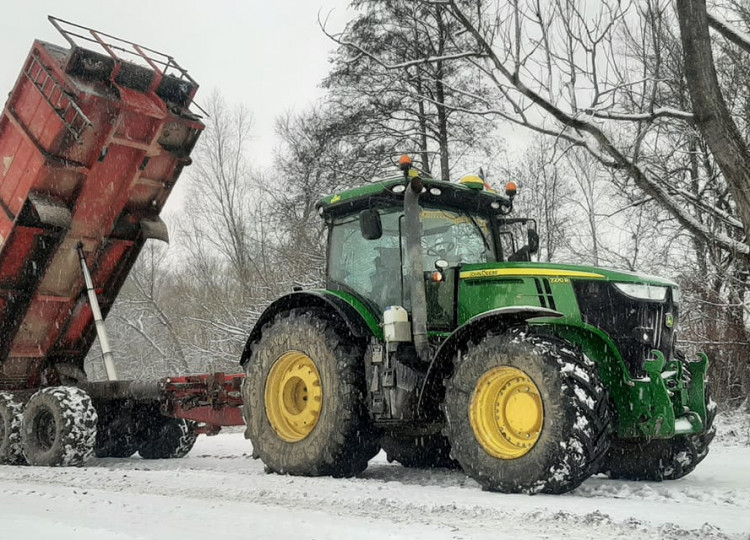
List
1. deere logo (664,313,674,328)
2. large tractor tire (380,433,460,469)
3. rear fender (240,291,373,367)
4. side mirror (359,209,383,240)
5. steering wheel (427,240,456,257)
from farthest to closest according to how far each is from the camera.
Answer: large tractor tire (380,433,460,469)
steering wheel (427,240,456,257)
rear fender (240,291,373,367)
side mirror (359,209,383,240)
deere logo (664,313,674,328)

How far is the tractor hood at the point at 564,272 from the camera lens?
5180 millimetres

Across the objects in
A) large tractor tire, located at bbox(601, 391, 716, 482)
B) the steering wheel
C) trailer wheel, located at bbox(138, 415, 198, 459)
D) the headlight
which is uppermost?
the steering wheel

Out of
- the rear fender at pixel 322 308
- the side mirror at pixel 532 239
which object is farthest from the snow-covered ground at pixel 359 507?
the side mirror at pixel 532 239

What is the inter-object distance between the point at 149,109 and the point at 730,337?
8.30 metres

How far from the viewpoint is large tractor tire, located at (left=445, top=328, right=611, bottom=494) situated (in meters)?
4.62

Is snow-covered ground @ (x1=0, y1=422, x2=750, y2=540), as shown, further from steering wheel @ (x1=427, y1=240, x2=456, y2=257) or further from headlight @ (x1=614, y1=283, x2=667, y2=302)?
steering wheel @ (x1=427, y1=240, x2=456, y2=257)

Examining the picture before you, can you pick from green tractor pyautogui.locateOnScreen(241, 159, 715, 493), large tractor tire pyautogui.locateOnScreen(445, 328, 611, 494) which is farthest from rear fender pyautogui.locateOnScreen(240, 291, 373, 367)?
large tractor tire pyautogui.locateOnScreen(445, 328, 611, 494)

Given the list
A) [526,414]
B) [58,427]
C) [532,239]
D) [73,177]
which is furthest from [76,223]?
[526,414]

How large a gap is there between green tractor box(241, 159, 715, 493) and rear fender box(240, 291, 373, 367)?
16 mm

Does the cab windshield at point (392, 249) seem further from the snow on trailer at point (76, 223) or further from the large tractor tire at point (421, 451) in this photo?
the snow on trailer at point (76, 223)

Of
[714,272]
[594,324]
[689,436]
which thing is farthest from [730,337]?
[594,324]

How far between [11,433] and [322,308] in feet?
12.9

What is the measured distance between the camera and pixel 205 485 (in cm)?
571

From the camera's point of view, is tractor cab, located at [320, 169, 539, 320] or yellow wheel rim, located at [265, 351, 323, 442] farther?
yellow wheel rim, located at [265, 351, 323, 442]
